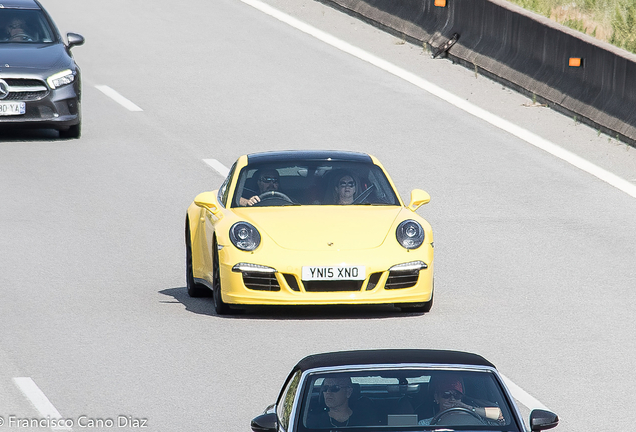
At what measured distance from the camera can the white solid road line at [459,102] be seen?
59.9 ft

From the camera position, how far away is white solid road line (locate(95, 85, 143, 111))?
2206 centimetres

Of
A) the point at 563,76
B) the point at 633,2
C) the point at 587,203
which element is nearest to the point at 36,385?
the point at 587,203

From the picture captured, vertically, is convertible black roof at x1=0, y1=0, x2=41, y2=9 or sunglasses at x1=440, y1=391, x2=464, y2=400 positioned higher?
sunglasses at x1=440, y1=391, x2=464, y2=400

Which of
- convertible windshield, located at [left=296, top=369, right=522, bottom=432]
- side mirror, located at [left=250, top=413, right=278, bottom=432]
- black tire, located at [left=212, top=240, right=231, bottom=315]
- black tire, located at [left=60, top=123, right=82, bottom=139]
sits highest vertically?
Answer: convertible windshield, located at [left=296, top=369, right=522, bottom=432]

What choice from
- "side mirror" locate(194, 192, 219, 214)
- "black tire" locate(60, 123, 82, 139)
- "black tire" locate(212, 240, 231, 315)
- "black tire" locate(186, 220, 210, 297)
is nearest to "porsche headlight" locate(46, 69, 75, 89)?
"black tire" locate(60, 123, 82, 139)

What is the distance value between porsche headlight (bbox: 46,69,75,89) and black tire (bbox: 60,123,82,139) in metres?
0.71

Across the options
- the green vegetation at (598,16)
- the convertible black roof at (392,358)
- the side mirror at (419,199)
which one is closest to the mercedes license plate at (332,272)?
the side mirror at (419,199)

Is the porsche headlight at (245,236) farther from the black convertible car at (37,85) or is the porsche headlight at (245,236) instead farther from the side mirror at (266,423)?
the black convertible car at (37,85)

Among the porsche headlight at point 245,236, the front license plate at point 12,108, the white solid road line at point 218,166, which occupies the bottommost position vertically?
the white solid road line at point 218,166

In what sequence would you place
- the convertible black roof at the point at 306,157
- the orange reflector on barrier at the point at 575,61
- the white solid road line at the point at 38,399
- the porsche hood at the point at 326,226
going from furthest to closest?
1. the orange reflector on barrier at the point at 575,61
2. the convertible black roof at the point at 306,157
3. the porsche hood at the point at 326,226
4. the white solid road line at the point at 38,399

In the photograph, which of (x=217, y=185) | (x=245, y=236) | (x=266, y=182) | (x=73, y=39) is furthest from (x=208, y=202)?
(x=73, y=39)

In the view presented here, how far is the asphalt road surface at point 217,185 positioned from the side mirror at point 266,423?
1.88 metres

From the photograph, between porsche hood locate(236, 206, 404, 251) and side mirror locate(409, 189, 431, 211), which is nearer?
porsche hood locate(236, 206, 404, 251)

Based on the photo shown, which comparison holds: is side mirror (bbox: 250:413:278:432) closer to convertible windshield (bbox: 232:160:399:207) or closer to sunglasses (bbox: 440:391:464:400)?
sunglasses (bbox: 440:391:464:400)
